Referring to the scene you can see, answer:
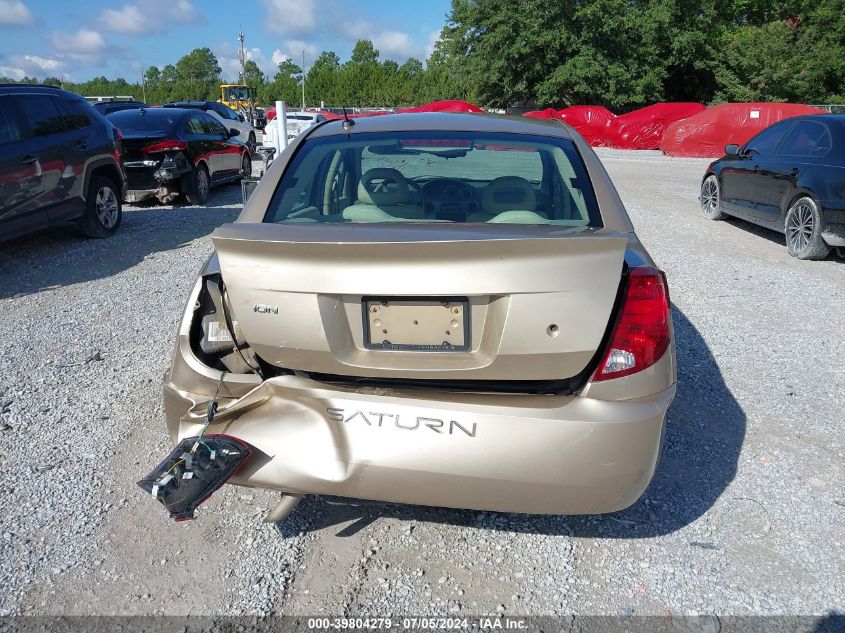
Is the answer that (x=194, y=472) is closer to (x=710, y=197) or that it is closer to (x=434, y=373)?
(x=434, y=373)

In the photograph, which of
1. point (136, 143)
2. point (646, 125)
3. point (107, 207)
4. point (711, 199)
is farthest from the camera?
point (646, 125)

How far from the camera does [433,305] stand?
220 cm

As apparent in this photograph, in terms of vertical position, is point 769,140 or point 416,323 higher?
point 416,323

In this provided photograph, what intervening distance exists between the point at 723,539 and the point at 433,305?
172 cm

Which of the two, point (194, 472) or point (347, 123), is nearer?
point (194, 472)

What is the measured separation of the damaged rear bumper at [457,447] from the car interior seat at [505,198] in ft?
3.31

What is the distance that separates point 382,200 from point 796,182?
23.2ft

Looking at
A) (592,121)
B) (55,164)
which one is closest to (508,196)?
(55,164)

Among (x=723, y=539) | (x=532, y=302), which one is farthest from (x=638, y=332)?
(x=723, y=539)

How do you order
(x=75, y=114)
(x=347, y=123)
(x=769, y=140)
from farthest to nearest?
1. (x=769, y=140)
2. (x=75, y=114)
3. (x=347, y=123)

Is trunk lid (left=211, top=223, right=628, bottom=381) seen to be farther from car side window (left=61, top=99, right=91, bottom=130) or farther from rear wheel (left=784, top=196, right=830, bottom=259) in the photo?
car side window (left=61, top=99, right=91, bottom=130)

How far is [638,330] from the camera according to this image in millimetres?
2279

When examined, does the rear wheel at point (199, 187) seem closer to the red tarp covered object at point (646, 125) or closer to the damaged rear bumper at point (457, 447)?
the damaged rear bumper at point (457, 447)

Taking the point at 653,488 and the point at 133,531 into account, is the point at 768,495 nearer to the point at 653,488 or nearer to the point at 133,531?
the point at 653,488
